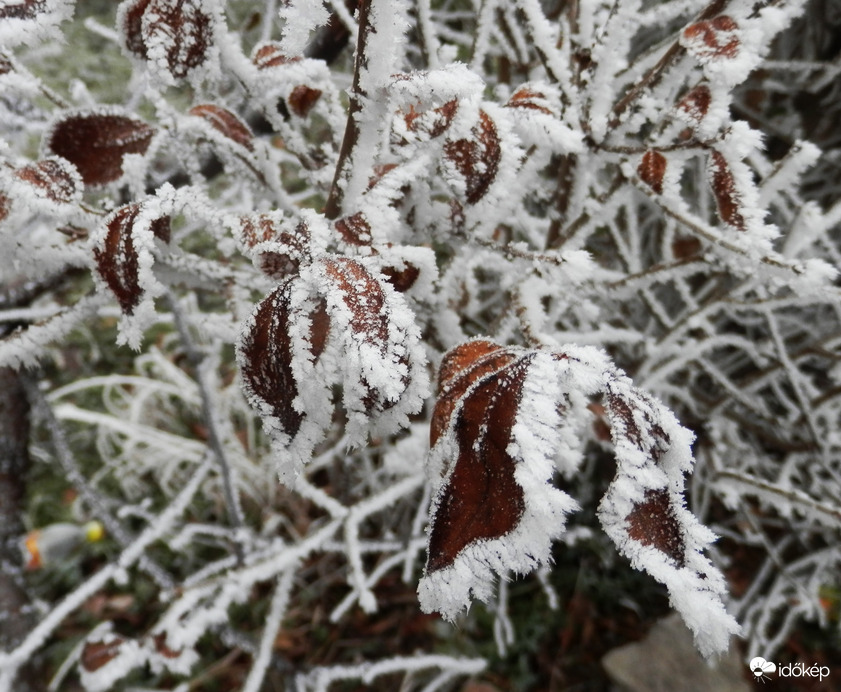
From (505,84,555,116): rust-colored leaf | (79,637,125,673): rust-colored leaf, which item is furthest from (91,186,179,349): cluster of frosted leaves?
(79,637,125,673): rust-colored leaf

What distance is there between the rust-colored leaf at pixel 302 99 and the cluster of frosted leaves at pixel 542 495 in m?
0.52

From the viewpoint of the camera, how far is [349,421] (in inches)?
18.9

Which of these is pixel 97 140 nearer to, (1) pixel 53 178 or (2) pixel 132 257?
(1) pixel 53 178

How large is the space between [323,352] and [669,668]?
1963 mm

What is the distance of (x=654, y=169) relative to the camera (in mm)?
710

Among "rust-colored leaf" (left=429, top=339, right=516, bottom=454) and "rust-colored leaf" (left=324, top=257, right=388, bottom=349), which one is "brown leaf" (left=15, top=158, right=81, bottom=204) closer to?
"rust-colored leaf" (left=324, top=257, right=388, bottom=349)

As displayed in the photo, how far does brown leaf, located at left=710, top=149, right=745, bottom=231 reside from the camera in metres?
0.64

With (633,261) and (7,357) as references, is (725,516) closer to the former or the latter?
(633,261)

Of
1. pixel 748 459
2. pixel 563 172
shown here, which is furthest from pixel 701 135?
pixel 748 459

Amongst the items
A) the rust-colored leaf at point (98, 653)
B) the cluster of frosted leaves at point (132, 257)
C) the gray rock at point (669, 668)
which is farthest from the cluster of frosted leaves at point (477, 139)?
the gray rock at point (669, 668)

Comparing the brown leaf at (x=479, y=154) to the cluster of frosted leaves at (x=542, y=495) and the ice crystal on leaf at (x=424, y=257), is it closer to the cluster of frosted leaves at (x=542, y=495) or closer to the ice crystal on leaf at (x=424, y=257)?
the ice crystal on leaf at (x=424, y=257)

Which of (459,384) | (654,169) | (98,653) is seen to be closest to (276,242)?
(459,384)

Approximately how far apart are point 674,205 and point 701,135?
0.34ft

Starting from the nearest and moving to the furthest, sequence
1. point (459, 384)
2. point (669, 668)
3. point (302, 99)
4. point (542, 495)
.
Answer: point (542, 495) < point (459, 384) < point (302, 99) < point (669, 668)
